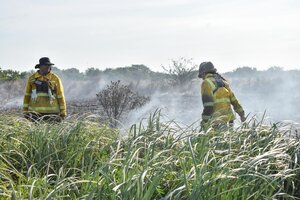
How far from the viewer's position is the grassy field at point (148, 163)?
10.1 ft

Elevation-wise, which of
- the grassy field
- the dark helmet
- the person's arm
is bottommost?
the grassy field

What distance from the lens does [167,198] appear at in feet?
9.64

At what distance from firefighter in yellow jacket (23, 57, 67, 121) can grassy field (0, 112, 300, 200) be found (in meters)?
2.36

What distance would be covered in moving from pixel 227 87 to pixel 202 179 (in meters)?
4.80

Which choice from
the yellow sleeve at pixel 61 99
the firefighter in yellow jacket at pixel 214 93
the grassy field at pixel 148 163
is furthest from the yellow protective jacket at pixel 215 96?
the grassy field at pixel 148 163

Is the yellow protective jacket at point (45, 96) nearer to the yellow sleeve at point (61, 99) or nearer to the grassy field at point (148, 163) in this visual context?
the yellow sleeve at point (61, 99)

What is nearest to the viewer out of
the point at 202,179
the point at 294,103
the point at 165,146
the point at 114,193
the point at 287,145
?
the point at 114,193

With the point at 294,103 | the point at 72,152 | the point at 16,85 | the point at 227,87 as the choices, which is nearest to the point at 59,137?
the point at 72,152

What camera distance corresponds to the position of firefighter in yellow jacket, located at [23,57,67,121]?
8.15m

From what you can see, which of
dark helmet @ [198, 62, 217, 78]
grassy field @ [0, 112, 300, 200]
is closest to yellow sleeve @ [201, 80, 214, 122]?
dark helmet @ [198, 62, 217, 78]

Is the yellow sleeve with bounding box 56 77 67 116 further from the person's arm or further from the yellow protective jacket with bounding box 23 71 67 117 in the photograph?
the person's arm

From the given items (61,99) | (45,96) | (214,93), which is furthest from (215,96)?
(45,96)

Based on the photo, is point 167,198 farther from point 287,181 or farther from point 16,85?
point 16,85

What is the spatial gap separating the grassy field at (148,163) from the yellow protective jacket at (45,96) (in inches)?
92.7
